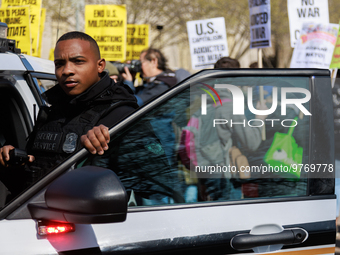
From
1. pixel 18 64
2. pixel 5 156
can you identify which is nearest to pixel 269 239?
pixel 5 156

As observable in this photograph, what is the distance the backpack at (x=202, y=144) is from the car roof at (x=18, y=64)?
48.7 inches

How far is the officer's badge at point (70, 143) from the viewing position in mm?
1851

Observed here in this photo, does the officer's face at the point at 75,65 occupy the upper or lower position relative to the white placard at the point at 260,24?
lower

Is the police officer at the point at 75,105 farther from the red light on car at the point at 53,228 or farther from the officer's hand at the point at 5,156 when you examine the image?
the red light on car at the point at 53,228

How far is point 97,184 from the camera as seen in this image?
1.32 meters

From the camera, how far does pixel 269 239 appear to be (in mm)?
1620

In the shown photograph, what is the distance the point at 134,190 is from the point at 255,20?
572 centimetres

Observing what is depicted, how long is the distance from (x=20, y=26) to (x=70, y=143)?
4.99 metres

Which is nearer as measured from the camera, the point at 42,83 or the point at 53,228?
the point at 53,228

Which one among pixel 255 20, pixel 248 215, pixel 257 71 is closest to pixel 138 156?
pixel 248 215

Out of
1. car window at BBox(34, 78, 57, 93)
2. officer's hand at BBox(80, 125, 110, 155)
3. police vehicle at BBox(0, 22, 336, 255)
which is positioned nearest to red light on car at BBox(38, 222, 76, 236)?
police vehicle at BBox(0, 22, 336, 255)

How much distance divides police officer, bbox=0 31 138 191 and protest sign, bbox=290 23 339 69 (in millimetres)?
4941

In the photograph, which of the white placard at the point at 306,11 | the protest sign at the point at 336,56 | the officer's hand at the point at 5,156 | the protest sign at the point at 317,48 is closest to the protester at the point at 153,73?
the protest sign at the point at 317,48

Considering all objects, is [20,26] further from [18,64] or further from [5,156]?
[5,156]
